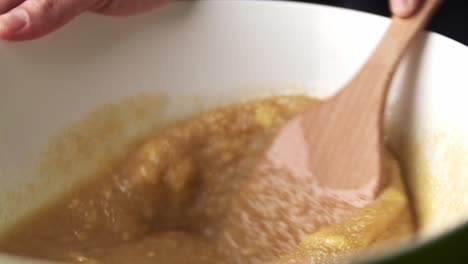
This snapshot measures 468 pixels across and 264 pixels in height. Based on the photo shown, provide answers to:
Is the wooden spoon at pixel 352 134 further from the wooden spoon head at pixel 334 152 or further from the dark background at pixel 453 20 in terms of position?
the dark background at pixel 453 20

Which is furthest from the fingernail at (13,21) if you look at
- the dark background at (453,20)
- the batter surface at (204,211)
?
the dark background at (453,20)

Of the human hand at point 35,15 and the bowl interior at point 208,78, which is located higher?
the human hand at point 35,15

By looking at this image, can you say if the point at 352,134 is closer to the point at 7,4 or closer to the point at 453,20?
the point at 453,20

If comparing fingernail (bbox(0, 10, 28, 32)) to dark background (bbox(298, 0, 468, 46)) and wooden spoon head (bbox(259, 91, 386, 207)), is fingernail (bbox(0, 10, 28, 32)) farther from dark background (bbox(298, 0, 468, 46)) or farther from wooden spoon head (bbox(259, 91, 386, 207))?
dark background (bbox(298, 0, 468, 46))

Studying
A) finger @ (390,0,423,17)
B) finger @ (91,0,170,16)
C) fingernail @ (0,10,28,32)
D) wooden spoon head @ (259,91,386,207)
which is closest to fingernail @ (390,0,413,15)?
finger @ (390,0,423,17)

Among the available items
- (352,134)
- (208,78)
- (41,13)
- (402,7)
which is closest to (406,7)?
(402,7)

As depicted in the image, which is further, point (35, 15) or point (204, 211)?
point (204, 211)

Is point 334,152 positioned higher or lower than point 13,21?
lower

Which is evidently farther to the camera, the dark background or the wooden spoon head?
the dark background
